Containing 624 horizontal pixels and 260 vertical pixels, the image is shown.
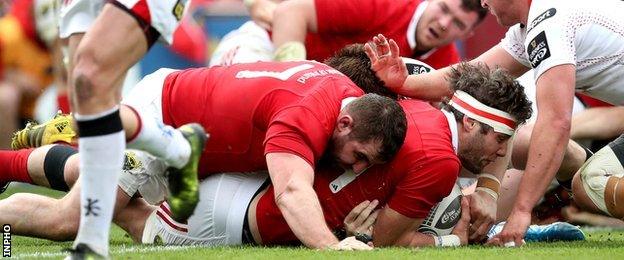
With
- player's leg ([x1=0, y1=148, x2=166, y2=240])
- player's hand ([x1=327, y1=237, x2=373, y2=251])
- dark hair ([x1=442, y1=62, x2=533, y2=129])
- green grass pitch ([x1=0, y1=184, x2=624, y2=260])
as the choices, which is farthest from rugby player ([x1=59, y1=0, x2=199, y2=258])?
dark hair ([x1=442, y1=62, x2=533, y2=129])

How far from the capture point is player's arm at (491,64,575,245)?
236 inches

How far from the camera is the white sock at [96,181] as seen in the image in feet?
15.4

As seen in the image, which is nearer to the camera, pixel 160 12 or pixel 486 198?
pixel 160 12

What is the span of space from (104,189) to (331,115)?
1.34 metres

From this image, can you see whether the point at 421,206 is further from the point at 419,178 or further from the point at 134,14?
the point at 134,14

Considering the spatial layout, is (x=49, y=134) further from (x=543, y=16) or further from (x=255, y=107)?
(x=543, y=16)

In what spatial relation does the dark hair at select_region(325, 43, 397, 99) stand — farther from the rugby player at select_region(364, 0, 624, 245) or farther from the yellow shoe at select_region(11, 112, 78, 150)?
the yellow shoe at select_region(11, 112, 78, 150)

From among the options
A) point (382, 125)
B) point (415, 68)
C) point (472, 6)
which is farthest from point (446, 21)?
point (382, 125)

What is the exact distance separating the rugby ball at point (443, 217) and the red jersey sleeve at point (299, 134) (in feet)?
2.38

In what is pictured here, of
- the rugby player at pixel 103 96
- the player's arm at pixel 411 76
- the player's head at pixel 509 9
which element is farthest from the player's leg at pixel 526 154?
the rugby player at pixel 103 96

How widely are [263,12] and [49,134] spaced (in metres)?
2.83

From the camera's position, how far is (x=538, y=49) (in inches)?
239

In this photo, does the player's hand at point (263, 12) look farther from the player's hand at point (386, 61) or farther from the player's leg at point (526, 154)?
the player's leg at point (526, 154)

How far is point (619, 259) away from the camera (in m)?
5.54
